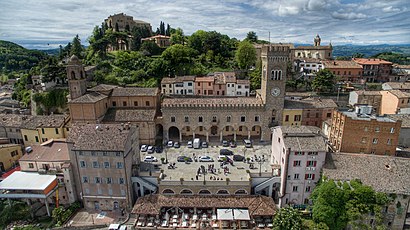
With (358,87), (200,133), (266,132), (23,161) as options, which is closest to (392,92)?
(358,87)

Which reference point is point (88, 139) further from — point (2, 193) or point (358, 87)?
point (358, 87)

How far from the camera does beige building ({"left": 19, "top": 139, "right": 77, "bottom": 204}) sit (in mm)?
41684

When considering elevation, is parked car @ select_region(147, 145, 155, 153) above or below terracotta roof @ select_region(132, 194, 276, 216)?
above

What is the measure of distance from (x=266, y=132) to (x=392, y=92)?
33437 millimetres

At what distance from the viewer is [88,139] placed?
132 feet

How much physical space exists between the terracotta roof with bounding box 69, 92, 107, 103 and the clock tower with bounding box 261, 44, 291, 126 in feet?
124

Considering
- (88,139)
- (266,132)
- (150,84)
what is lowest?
(266,132)

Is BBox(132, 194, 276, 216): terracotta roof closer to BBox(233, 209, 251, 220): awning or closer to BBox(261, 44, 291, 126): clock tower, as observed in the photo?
BBox(233, 209, 251, 220): awning

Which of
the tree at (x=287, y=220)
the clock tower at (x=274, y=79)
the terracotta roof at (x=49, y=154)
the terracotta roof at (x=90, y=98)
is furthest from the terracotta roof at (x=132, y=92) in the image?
the tree at (x=287, y=220)

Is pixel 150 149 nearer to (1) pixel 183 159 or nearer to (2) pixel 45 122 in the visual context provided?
(1) pixel 183 159

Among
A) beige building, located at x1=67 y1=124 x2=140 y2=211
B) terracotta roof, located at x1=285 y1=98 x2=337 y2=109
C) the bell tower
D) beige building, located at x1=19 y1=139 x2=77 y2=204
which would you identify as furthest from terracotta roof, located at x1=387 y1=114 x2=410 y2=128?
the bell tower

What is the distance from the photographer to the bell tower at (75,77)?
5616 cm

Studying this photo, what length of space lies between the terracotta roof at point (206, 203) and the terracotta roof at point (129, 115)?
69.3ft

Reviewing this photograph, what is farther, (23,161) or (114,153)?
(23,161)
